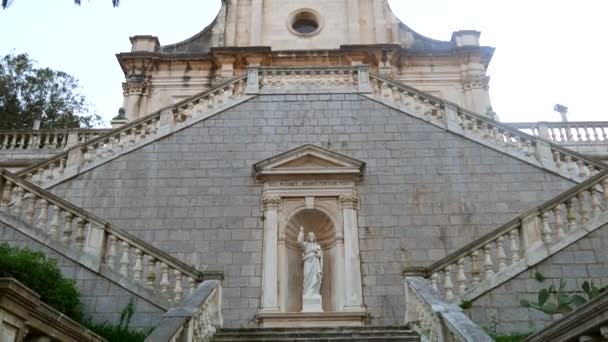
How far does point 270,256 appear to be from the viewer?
1232cm

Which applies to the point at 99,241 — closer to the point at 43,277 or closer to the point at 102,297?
the point at 102,297

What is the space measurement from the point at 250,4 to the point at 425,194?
1413cm

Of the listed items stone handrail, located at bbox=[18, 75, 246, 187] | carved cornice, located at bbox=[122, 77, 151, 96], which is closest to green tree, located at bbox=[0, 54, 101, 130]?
carved cornice, located at bbox=[122, 77, 151, 96]

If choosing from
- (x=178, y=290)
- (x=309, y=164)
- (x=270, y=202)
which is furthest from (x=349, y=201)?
(x=178, y=290)

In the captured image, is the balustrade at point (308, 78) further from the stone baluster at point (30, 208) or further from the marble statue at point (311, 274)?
the stone baluster at point (30, 208)

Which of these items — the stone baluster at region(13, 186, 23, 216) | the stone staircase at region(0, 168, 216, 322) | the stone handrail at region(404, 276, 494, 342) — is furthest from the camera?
the stone baluster at region(13, 186, 23, 216)

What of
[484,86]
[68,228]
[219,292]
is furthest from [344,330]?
[484,86]

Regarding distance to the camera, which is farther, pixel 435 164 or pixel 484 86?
pixel 484 86

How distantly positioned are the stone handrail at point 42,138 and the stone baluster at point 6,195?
6914 millimetres

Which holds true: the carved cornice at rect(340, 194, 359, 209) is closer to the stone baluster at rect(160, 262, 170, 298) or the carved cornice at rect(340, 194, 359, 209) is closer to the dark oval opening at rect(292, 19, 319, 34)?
the stone baluster at rect(160, 262, 170, 298)

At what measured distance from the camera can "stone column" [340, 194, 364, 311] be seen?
38.9 feet

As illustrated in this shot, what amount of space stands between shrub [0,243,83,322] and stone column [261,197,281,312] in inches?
146

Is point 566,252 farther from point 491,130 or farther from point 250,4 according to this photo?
point 250,4

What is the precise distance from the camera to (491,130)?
44.9 feet
